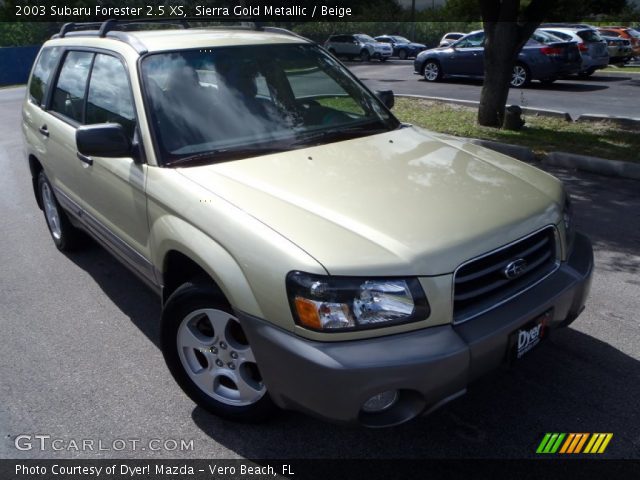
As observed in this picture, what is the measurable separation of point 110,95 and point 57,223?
6.85 feet

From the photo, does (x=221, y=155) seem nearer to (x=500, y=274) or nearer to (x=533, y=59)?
(x=500, y=274)

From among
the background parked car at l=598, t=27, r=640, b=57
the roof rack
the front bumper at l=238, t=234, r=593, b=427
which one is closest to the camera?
the front bumper at l=238, t=234, r=593, b=427

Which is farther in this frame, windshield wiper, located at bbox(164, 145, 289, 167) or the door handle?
the door handle

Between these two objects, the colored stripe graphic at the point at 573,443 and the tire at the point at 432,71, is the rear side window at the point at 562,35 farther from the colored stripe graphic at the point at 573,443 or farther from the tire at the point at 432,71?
the colored stripe graphic at the point at 573,443

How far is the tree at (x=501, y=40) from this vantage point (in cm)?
941

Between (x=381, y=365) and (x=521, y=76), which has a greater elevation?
(x=381, y=365)

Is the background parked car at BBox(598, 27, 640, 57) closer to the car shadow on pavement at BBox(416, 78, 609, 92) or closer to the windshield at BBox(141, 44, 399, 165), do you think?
the car shadow on pavement at BBox(416, 78, 609, 92)

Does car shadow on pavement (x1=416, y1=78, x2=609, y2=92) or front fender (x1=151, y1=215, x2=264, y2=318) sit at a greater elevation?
front fender (x1=151, y1=215, x2=264, y2=318)

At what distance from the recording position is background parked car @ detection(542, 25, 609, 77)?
17359 millimetres

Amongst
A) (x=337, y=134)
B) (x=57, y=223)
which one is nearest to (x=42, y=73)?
(x=57, y=223)

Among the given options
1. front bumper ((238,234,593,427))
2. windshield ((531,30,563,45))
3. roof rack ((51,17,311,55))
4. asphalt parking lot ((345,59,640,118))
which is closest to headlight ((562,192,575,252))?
front bumper ((238,234,593,427))

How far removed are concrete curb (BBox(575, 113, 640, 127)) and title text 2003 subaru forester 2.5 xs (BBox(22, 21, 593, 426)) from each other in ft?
25.9

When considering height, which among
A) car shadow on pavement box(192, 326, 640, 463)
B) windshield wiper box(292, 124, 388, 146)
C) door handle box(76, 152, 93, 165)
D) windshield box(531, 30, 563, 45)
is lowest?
car shadow on pavement box(192, 326, 640, 463)

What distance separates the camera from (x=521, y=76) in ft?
A: 54.1
